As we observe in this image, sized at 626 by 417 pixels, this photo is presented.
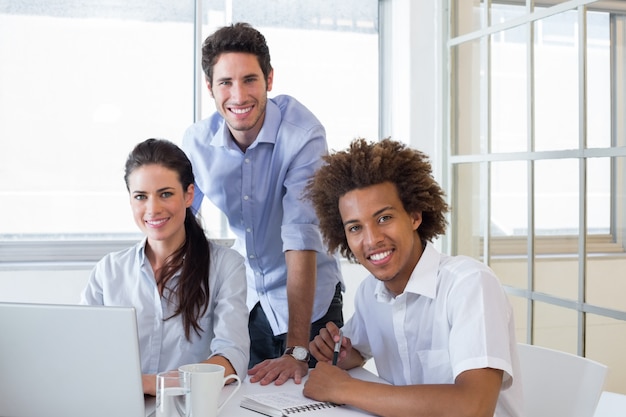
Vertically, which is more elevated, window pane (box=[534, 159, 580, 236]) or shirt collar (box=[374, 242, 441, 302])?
window pane (box=[534, 159, 580, 236])

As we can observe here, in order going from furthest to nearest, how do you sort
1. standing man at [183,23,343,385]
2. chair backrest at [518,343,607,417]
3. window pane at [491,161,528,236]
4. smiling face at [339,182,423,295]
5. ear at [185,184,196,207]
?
window pane at [491,161,528,236]
standing man at [183,23,343,385]
ear at [185,184,196,207]
smiling face at [339,182,423,295]
chair backrest at [518,343,607,417]

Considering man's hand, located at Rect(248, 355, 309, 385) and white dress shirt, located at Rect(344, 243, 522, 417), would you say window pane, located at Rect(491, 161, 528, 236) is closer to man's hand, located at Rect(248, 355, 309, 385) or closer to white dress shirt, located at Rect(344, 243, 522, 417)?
white dress shirt, located at Rect(344, 243, 522, 417)

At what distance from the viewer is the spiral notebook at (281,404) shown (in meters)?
1.31

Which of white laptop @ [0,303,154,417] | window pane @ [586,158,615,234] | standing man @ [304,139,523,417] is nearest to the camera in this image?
white laptop @ [0,303,154,417]

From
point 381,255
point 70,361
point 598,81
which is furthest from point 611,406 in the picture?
point 598,81

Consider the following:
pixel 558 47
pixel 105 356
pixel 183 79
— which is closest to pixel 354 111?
pixel 183 79

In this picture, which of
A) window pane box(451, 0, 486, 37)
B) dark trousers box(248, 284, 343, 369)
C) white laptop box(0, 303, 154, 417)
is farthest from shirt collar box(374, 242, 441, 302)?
window pane box(451, 0, 486, 37)

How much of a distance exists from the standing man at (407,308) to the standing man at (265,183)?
12.0 inches

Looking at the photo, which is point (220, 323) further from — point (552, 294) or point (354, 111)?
point (354, 111)

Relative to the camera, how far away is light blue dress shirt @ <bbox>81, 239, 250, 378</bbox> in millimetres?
1677

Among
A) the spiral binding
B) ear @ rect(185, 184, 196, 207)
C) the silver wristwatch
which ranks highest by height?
ear @ rect(185, 184, 196, 207)

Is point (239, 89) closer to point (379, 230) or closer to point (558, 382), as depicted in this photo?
point (379, 230)

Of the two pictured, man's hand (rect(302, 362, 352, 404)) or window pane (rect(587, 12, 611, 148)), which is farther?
window pane (rect(587, 12, 611, 148))

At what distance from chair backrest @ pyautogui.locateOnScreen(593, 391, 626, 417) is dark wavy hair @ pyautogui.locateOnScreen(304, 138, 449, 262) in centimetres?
49
